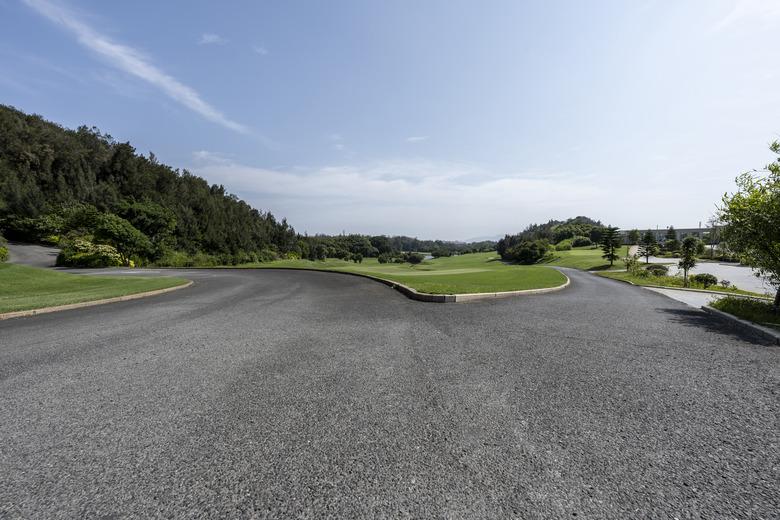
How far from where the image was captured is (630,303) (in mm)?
11812

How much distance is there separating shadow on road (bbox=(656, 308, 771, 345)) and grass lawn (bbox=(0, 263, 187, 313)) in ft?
61.9

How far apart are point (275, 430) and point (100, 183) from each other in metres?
87.0

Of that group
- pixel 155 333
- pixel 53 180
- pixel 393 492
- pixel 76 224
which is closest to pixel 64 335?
pixel 155 333

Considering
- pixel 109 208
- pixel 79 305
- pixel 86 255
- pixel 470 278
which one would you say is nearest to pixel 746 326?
pixel 470 278

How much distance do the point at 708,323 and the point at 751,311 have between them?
2138 millimetres

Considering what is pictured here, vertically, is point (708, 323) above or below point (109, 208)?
below

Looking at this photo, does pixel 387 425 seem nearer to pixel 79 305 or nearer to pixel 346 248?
pixel 79 305

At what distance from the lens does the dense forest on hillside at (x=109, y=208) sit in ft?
130

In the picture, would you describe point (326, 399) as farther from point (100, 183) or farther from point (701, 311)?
point (100, 183)

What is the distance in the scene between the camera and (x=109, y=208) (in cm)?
5225

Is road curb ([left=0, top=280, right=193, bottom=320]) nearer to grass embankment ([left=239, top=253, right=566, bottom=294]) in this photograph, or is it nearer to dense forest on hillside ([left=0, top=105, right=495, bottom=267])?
grass embankment ([left=239, top=253, right=566, bottom=294])

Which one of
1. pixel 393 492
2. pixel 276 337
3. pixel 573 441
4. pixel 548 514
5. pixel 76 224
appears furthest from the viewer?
pixel 76 224

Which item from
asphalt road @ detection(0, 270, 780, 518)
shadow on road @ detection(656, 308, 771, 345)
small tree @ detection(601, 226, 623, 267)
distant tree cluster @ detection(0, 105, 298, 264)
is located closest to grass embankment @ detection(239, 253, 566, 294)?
shadow on road @ detection(656, 308, 771, 345)

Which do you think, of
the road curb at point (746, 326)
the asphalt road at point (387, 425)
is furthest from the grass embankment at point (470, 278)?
the asphalt road at point (387, 425)
